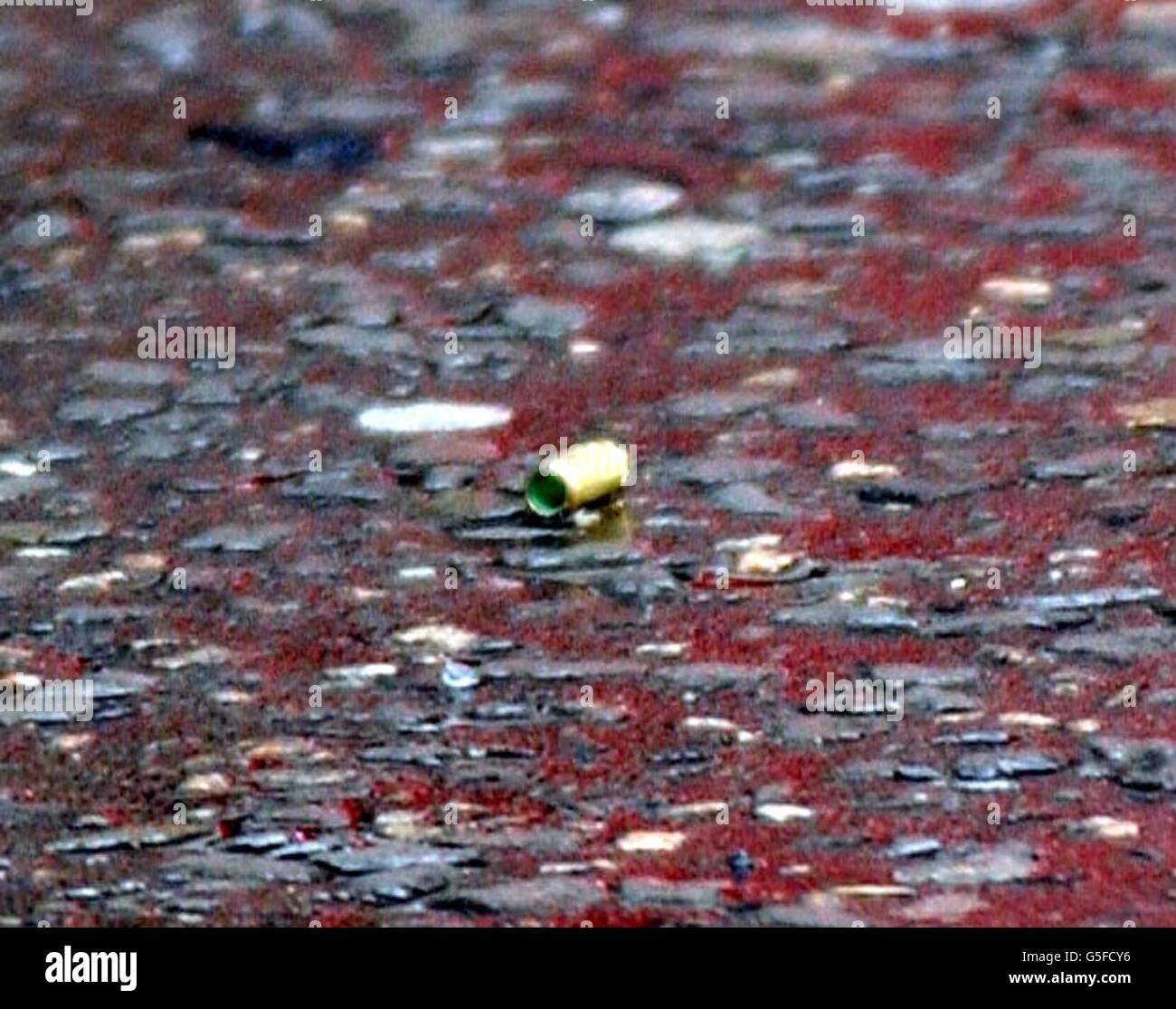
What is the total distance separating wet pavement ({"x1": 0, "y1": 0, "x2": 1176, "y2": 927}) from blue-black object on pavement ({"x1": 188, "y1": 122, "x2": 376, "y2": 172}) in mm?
12

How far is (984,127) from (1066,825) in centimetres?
260

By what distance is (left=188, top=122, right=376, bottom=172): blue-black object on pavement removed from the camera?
5441mm

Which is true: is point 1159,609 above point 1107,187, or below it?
below

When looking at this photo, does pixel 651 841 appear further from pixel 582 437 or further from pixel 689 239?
pixel 689 239

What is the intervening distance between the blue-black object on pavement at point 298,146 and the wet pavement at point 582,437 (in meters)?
0.01

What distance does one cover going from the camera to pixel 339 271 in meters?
4.88

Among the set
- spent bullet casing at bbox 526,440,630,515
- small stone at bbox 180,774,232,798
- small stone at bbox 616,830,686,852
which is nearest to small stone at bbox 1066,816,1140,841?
small stone at bbox 616,830,686,852

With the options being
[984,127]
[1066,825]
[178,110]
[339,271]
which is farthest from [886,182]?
[1066,825]

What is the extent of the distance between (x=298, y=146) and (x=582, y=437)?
1.57 metres

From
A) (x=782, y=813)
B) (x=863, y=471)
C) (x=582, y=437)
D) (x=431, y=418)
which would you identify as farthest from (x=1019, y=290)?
(x=782, y=813)

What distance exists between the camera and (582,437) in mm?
4164

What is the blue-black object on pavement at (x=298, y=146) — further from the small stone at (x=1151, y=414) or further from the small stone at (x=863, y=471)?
the small stone at (x=1151, y=414)

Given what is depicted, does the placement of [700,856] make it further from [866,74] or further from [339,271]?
[866,74]

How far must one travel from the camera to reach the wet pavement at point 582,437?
123 inches
